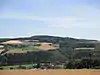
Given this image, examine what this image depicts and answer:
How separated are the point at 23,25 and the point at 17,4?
310 mm

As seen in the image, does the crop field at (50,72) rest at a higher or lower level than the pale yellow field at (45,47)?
lower

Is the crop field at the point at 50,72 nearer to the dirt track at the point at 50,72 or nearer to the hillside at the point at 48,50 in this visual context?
the dirt track at the point at 50,72

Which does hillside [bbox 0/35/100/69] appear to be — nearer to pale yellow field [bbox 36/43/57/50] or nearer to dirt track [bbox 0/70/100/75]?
pale yellow field [bbox 36/43/57/50]

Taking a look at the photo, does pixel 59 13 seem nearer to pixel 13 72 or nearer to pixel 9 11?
pixel 9 11

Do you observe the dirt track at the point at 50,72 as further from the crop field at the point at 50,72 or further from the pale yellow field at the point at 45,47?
the pale yellow field at the point at 45,47

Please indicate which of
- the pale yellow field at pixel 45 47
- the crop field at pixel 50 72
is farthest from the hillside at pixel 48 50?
the crop field at pixel 50 72

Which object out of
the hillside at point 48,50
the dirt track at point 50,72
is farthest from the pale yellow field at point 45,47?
the dirt track at point 50,72

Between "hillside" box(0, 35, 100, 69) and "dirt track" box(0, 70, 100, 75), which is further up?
"hillside" box(0, 35, 100, 69)

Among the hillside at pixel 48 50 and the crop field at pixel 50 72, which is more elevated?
the hillside at pixel 48 50

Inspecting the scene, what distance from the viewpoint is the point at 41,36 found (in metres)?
3.74

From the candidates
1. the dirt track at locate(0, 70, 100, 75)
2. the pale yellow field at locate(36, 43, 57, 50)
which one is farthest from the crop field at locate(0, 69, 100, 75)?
the pale yellow field at locate(36, 43, 57, 50)

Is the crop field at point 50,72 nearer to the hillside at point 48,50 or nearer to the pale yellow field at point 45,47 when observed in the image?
the hillside at point 48,50

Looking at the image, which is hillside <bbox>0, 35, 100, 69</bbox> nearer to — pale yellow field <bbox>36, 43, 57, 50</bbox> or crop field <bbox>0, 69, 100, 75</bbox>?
pale yellow field <bbox>36, 43, 57, 50</bbox>

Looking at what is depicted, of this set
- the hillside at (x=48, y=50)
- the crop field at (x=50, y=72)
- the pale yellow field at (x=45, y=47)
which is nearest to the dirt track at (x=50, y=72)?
the crop field at (x=50, y=72)
